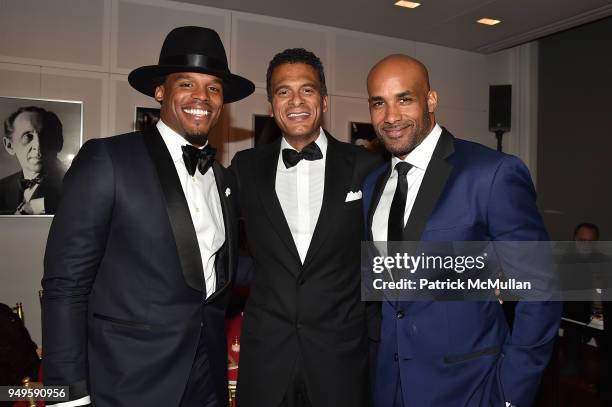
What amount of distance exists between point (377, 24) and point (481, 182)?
531 centimetres

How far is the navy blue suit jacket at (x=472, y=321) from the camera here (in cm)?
175

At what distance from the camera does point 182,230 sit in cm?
188

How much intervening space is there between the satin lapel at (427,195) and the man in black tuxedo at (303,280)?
41 centimetres

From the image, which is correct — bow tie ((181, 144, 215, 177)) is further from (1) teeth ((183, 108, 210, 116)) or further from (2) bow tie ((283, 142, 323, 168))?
(2) bow tie ((283, 142, 323, 168))

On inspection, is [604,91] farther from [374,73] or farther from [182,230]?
[182,230]

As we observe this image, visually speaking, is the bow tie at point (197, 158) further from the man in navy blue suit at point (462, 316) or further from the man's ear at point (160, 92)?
the man in navy blue suit at point (462, 316)

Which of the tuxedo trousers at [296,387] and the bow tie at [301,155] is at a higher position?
the bow tie at [301,155]

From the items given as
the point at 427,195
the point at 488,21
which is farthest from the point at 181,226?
the point at 488,21

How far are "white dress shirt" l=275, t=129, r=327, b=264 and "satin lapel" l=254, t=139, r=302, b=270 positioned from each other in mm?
55

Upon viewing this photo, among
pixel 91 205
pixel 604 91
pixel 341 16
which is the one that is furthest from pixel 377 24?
pixel 91 205

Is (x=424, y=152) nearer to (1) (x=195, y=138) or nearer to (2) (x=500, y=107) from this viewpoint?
(1) (x=195, y=138)

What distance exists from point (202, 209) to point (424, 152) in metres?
1.01

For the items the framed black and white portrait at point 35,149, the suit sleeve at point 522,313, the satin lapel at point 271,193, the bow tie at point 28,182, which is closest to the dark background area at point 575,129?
A: the suit sleeve at point 522,313

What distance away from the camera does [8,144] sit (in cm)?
518
